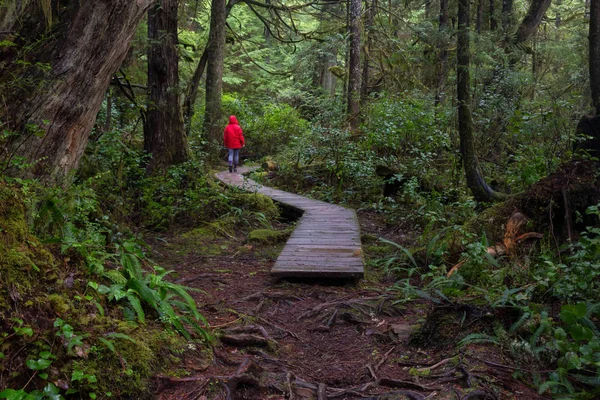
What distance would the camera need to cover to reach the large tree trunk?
432 cm

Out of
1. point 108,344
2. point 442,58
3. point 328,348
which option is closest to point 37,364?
point 108,344

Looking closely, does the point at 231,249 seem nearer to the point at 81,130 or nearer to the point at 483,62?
the point at 81,130

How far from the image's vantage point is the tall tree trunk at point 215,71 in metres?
15.2

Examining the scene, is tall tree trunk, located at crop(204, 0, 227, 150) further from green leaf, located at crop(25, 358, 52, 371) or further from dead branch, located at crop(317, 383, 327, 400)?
green leaf, located at crop(25, 358, 52, 371)

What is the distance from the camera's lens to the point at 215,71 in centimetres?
1606

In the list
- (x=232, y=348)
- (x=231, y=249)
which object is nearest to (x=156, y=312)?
(x=232, y=348)

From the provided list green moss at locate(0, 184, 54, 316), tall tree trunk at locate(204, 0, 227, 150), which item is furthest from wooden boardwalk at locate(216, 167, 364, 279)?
tall tree trunk at locate(204, 0, 227, 150)

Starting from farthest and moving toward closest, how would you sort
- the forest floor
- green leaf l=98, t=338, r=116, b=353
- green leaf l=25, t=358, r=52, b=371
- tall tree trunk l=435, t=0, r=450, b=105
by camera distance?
tall tree trunk l=435, t=0, r=450, b=105, the forest floor, green leaf l=98, t=338, r=116, b=353, green leaf l=25, t=358, r=52, b=371

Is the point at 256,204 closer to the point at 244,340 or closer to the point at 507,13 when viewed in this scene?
the point at 244,340

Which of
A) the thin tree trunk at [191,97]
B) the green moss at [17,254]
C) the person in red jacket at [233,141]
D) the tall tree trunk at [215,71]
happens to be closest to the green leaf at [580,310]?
the green moss at [17,254]

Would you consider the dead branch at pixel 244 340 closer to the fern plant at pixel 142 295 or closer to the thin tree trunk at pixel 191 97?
the fern plant at pixel 142 295

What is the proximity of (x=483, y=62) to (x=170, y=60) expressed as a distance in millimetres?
8783

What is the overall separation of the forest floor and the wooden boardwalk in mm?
208

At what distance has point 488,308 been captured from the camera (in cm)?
376
